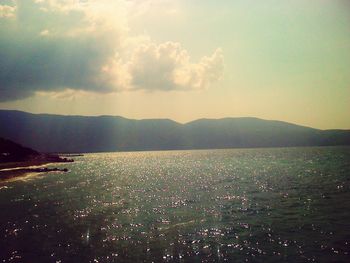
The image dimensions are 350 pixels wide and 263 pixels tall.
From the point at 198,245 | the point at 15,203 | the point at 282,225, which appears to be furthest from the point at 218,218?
the point at 15,203

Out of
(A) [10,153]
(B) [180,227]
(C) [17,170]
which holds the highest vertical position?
(A) [10,153]

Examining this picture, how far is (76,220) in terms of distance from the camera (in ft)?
145

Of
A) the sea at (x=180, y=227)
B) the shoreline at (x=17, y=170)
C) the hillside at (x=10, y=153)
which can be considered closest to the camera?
the sea at (x=180, y=227)

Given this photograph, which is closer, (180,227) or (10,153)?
(180,227)

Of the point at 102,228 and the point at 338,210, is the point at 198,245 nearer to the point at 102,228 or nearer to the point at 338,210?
the point at 102,228

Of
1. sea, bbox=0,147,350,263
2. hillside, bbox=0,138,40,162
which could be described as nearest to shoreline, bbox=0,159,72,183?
hillside, bbox=0,138,40,162

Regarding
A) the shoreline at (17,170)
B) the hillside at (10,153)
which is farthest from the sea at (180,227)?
the hillside at (10,153)

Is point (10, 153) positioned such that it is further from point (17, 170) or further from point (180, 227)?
point (180, 227)

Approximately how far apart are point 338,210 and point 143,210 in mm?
26858

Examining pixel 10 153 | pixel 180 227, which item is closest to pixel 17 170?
pixel 10 153

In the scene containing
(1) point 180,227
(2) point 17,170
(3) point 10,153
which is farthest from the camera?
(3) point 10,153

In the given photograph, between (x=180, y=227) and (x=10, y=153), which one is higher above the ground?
(x=10, y=153)

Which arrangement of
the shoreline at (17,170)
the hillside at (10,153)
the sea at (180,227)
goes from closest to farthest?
the sea at (180,227) < the shoreline at (17,170) < the hillside at (10,153)

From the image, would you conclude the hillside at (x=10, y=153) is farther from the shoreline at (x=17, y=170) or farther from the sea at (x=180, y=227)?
the sea at (x=180, y=227)
